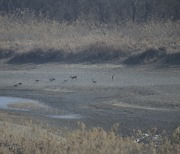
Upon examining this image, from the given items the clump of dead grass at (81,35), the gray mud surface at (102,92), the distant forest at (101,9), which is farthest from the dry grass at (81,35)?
the distant forest at (101,9)

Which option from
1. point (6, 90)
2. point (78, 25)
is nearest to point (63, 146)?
point (6, 90)

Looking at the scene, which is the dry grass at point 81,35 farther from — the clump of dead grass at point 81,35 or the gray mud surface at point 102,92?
the gray mud surface at point 102,92

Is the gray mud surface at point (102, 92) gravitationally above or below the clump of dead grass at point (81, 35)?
below

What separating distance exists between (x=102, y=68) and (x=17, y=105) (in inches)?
410

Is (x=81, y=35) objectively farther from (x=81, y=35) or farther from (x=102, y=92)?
(x=102, y=92)

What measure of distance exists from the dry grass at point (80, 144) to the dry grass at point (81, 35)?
723 inches

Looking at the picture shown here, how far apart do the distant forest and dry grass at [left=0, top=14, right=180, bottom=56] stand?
11.8 feet

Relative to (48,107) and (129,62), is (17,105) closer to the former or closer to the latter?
(48,107)

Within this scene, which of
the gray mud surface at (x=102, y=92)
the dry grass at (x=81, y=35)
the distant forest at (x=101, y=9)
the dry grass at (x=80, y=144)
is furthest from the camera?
the distant forest at (x=101, y=9)

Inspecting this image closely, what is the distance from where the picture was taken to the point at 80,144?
40.1ft

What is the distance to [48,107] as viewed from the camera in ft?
65.7

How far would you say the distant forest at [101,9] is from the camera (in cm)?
4794

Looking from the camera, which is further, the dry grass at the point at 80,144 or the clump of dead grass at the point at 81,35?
the clump of dead grass at the point at 81,35

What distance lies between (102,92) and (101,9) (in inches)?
1190
